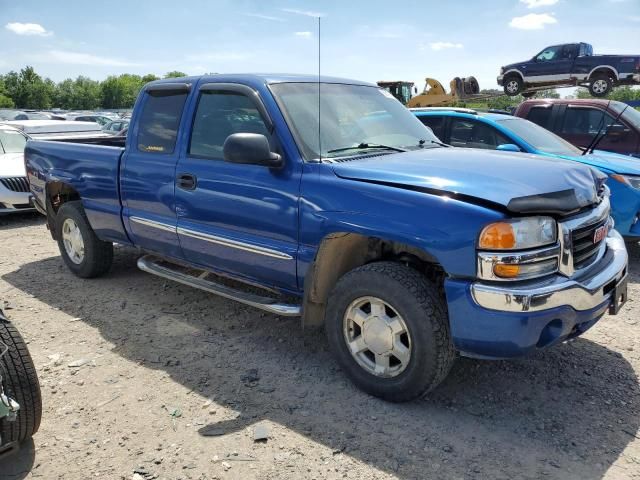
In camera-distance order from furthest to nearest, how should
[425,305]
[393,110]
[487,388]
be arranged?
1. [393,110]
2. [487,388]
3. [425,305]

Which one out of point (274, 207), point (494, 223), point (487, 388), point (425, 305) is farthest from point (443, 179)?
point (487, 388)

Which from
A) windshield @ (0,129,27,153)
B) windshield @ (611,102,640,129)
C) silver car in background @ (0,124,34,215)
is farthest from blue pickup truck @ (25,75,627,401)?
windshield @ (0,129,27,153)

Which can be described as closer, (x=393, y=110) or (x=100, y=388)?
(x=100, y=388)

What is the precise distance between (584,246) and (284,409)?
6.48 feet

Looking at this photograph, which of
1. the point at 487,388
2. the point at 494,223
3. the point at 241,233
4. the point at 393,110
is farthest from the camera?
the point at 393,110

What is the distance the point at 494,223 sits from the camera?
8.79ft

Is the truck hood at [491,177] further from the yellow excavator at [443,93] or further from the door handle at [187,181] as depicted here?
the yellow excavator at [443,93]

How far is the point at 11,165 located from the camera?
29.4 feet

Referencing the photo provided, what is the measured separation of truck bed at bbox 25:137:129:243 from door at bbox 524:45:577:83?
1696 centimetres

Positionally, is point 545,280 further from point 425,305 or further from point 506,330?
point 425,305

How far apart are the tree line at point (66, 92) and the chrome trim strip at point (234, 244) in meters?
72.6


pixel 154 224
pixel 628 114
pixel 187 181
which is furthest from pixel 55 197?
pixel 628 114

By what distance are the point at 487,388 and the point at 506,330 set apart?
0.88 meters

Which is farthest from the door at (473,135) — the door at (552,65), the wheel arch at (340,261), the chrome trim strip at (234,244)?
the door at (552,65)
